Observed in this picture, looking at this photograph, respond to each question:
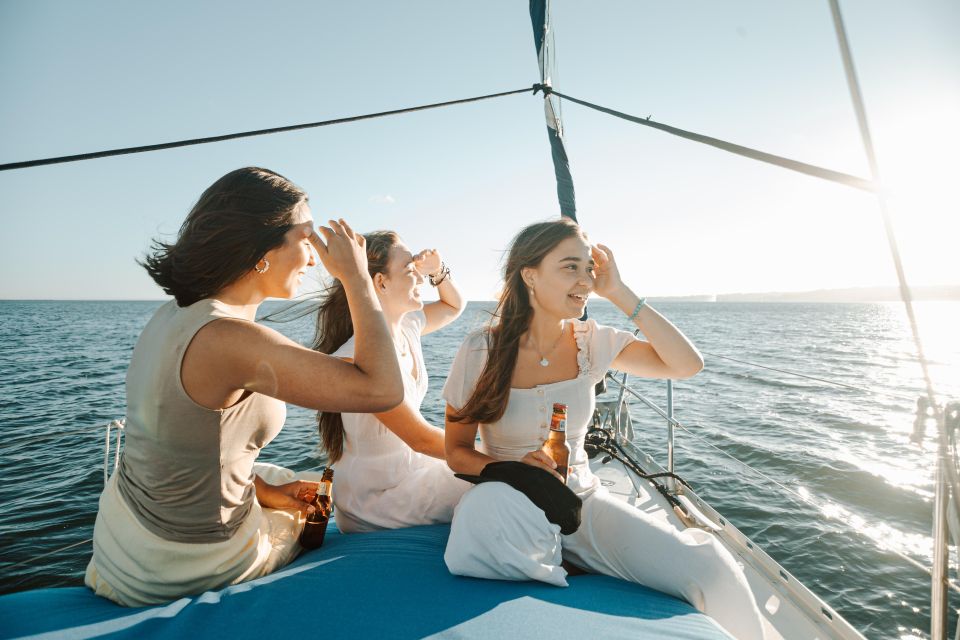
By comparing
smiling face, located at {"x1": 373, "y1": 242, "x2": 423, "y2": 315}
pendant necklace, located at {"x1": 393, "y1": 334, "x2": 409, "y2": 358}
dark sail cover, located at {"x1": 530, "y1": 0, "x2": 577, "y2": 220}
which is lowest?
pendant necklace, located at {"x1": 393, "y1": 334, "x2": 409, "y2": 358}

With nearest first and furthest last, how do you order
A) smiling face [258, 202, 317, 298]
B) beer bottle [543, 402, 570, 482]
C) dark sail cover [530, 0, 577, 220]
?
smiling face [258, 202, 317, 298] → beer bottle [543, 402, 570, 482] → dark sail cover [530, 0, 577, 220]

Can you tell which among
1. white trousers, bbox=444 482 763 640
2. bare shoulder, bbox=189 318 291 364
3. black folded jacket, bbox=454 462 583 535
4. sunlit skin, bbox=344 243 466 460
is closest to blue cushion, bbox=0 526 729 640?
white trousers, bbox=444 482 763 640

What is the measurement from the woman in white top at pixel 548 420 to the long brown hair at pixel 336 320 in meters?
0.67

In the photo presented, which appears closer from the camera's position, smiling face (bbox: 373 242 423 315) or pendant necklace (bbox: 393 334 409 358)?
pendant necklace (bbox: 393 334 409 358)

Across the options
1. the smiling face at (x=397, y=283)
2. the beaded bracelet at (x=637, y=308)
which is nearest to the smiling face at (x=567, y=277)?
the beaded bracelet at (x=637, y=308)

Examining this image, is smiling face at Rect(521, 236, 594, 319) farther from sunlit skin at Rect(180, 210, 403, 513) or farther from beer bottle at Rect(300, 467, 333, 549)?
beer bottle at Rect(300, 467, 333, 549)

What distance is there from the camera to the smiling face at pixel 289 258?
169 centimetres

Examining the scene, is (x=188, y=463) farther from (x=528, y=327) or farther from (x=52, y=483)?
(x=52, y=483)

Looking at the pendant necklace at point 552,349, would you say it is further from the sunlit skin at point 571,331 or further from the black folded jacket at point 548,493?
the black folded jacket at point 548,493

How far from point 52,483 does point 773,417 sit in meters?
13.9

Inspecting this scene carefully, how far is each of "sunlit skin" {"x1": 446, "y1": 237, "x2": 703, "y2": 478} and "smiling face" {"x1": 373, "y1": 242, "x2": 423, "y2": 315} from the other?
27.5 inches

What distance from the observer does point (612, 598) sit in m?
1.70

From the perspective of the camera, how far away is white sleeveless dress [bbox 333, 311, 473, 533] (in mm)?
2363

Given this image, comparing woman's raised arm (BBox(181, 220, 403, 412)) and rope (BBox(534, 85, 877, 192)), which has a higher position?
rope (BBox(534, 85, 877, 192))
